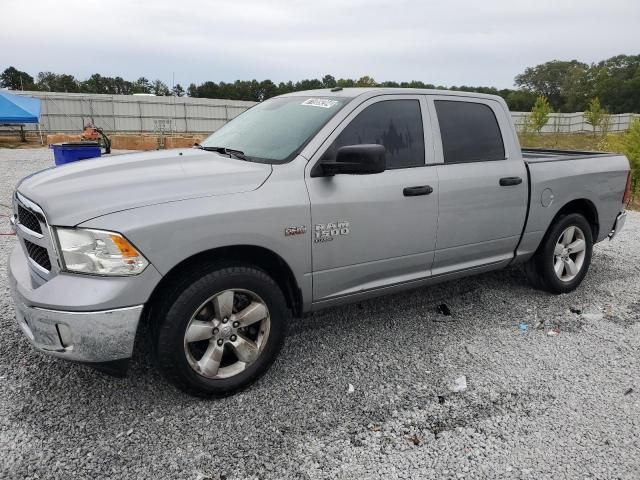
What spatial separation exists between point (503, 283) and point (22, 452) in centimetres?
437

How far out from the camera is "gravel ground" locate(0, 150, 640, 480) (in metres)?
2.44

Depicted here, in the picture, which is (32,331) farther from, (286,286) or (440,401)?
(440,401)

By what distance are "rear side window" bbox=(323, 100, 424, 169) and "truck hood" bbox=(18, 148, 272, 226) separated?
0.72m

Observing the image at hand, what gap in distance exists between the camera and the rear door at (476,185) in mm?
3762

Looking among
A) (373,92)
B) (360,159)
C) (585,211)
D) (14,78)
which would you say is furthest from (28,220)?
(14,78)

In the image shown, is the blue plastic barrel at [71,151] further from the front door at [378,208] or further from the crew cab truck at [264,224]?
the front door at [378,208]

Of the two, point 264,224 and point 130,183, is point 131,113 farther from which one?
point 264,224

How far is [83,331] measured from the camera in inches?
97.1

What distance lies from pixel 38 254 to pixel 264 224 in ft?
4.12

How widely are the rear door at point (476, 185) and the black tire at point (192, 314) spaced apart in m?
1.42

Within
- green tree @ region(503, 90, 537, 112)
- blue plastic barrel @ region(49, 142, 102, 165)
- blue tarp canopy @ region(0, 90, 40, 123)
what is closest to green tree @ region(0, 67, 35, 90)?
blue tarp canopy @ region(0, 90, 40, 123)

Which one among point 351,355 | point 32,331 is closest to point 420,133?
point 351,355

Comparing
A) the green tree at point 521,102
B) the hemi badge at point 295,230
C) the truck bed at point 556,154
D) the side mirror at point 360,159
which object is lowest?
the hemi badge at point 295,230

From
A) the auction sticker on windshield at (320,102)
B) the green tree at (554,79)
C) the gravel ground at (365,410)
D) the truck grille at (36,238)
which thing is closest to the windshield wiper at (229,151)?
the auction sticker on windshield at (320,102)
